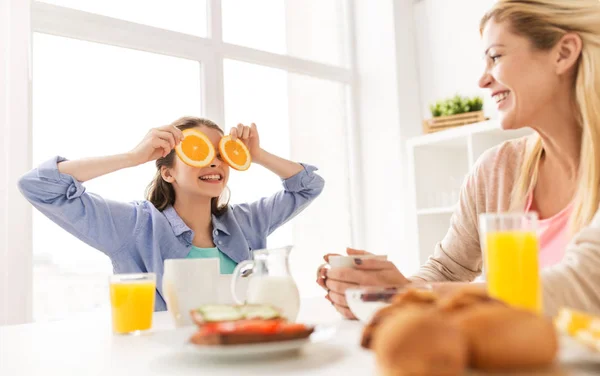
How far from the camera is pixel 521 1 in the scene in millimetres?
1409

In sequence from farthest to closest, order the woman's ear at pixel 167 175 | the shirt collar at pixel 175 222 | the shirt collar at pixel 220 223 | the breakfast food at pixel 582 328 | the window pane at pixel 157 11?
the window pane at pixel 157 11 → the woman's ear at pixel 167 175 → the shirt collar at pixel 220 223 → the shirt collar at pixel 175 222 → the breakfast food at pixel 582 328

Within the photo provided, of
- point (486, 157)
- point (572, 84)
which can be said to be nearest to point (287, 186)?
point (486, 157)

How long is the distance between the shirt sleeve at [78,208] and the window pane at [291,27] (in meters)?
1.80

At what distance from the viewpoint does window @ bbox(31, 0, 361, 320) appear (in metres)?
2.69

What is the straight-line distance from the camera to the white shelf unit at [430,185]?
11.3 ft

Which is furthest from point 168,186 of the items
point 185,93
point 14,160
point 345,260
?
point 345,260

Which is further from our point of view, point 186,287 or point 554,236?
point 554,236

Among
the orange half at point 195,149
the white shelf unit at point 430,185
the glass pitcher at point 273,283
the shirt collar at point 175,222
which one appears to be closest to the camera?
the glass pitcher at point 273,283

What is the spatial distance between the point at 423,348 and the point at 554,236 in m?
1.12

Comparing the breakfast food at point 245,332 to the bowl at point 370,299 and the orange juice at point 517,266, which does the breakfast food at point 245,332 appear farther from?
the orange juice at point 517,266

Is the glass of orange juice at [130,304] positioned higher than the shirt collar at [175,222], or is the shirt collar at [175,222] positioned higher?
the shirt collar at [175,222]

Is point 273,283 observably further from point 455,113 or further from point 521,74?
point 455,113

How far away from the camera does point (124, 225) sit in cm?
207

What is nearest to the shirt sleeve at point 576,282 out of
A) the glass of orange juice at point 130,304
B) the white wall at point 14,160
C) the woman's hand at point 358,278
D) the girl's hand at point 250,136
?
the woman's hand at point 358,278
